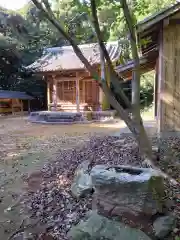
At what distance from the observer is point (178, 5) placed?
6.13m

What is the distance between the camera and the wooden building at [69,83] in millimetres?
16500

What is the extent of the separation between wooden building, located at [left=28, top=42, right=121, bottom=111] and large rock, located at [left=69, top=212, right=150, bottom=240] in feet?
45.5

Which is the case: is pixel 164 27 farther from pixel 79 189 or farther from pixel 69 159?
pixel 79 189

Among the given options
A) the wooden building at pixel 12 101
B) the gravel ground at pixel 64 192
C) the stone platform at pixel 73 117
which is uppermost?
the wooden building at pixel 12 101

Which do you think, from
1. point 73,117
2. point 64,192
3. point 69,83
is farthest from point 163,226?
point 69,83

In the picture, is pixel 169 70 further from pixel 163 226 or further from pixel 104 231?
pixel 104 231

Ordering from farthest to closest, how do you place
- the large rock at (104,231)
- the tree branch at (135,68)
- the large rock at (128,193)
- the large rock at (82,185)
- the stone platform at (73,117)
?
the stone platform at (73,117) → the tree branch at (135,68) → the large rock at (82,185) → the large rock at (128,193) → the large rock at (104,231)

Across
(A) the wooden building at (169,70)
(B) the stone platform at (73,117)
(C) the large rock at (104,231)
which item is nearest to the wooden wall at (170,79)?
(A) the wooden building at (169,70)

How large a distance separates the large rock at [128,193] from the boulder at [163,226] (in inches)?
4.0

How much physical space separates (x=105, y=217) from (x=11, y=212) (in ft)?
5.05

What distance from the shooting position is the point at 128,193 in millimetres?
2814

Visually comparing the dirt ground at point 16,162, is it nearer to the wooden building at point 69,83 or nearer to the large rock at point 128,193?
the large rock at point 128,193

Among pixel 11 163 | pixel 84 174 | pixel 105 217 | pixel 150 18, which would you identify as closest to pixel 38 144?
pixel 11 163

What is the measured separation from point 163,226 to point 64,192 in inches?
73.3
